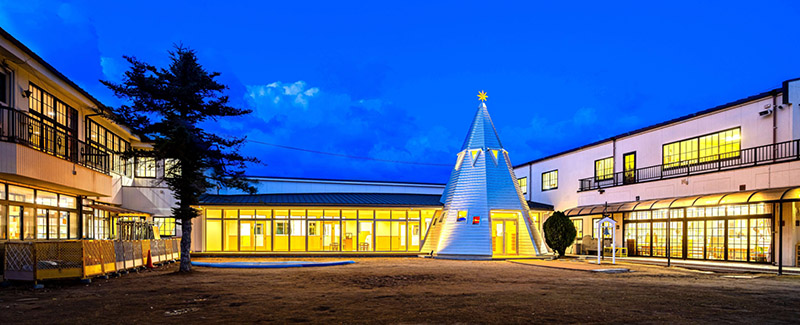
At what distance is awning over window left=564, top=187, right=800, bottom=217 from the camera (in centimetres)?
1814

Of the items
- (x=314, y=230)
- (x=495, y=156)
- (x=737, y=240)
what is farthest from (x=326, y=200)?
(x=737, y=240)

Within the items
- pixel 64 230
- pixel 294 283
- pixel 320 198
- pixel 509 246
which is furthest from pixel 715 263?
pixel 64 230

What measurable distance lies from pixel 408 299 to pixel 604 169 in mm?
21807

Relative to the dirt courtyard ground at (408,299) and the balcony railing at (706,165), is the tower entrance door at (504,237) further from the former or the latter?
the dirt courtyard ground at (408,299)

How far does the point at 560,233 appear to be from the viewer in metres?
25.6

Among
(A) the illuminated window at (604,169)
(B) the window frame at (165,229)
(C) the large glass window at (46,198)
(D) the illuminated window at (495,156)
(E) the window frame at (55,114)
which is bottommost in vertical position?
(B) the window frame at (165,229)

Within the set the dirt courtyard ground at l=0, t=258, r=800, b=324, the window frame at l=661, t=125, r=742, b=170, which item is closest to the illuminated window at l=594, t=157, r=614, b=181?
the window frame at l=661, t=125, r=742, b=170

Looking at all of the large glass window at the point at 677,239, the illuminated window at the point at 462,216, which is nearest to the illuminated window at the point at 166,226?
the illuminated window at the point at 462,216

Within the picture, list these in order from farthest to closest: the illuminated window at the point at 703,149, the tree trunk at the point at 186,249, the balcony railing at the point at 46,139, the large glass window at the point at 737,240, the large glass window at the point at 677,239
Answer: the large glass window at the point at 677,239, the illuminated window at the point at 703,149, the large glass window at the point at 737,240, the tree trunk at the point at 186,249, the balcony railing at the point at 46,139

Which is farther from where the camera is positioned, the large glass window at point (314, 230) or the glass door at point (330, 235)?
the glass door at point (330, 235)

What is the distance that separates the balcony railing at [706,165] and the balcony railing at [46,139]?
909 inches

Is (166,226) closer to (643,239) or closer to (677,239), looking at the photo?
(643,239)

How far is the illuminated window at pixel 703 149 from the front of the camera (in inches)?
874

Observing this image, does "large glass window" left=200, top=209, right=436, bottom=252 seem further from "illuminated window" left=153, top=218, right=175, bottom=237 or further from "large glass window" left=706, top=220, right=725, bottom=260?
"large glass window" left=706, top=220, right=725, bottom=260
